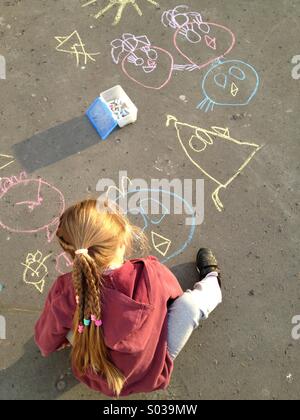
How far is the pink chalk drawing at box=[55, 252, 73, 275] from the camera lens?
8.77ft

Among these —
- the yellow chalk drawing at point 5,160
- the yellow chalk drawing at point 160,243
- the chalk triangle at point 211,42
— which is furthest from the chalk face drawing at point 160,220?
the chalk triangle at point 211,42

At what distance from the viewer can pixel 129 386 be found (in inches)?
81.1

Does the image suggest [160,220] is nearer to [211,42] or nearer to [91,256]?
[91,256]

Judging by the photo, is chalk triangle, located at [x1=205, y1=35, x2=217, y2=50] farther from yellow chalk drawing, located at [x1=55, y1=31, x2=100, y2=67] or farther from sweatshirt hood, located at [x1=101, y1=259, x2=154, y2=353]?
sweatshirt hood, located at [x1=101, y1=259, x2=154, y2=353]

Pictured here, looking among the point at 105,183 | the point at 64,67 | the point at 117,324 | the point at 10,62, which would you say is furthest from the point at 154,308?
the point at 10,62

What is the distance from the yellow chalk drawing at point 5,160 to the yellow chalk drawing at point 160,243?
3.79ft

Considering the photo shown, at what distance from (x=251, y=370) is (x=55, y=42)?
285 cm

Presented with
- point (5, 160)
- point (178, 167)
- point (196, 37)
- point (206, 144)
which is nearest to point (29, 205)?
point (5, 160)

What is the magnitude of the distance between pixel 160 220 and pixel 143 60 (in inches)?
52.7

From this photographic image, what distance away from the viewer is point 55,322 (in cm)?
200

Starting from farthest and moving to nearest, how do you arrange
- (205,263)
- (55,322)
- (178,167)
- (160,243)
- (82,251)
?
(178,167), (160,243), (205,263), (55,322), (82,251)

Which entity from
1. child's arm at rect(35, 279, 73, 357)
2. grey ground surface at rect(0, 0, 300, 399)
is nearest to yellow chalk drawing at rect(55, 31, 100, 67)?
grey ground surface at rect(0, 0, 300, 399)

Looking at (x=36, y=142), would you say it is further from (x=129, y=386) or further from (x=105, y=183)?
(x=129, y=386)

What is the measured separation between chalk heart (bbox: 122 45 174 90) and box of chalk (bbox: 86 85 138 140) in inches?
8.8
